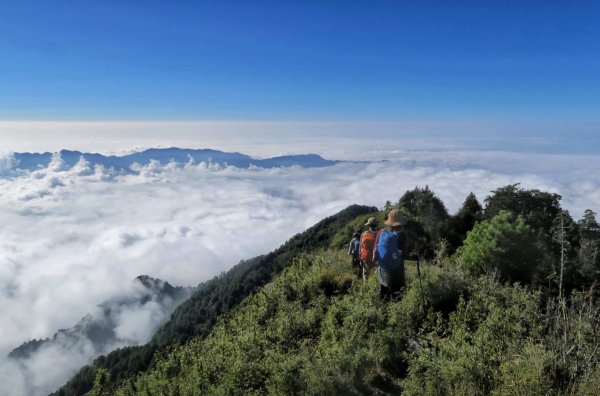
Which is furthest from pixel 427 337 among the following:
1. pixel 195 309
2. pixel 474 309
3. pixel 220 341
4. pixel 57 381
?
pixel 57 381

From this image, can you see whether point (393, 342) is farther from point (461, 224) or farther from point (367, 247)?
point (461, 224)

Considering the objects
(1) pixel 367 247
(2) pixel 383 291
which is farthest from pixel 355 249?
(2) pixel 383 291

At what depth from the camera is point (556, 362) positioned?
4.62 m

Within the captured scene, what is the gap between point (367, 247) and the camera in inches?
418

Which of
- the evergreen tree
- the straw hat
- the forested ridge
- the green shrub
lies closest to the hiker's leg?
the forested ridge

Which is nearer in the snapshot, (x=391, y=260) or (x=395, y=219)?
(x=391, y=260)

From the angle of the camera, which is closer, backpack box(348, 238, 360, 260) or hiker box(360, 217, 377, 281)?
hiker box(360, 217, 377, 281)

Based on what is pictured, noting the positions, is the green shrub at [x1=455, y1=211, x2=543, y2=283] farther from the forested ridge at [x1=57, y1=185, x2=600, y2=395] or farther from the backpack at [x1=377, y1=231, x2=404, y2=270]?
the backpack at [x1=377, y1=231, x2=404, y2=270]

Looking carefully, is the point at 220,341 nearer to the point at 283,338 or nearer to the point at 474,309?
the point at 283,338

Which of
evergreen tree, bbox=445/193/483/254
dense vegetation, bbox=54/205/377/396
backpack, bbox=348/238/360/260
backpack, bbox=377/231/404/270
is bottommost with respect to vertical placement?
dense vegetation, bbox=54/205/377/396

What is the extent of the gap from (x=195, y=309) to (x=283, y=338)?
3650 inches

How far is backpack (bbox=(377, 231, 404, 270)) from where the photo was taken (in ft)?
27.9

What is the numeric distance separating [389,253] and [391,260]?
0.15 meters

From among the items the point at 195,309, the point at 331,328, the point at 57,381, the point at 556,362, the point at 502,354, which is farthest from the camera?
the point at 57,381
